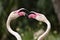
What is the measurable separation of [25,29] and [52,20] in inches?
21.8

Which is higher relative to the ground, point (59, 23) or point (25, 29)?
point (59, 23)

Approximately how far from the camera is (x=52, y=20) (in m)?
5.23

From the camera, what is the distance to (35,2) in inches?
208

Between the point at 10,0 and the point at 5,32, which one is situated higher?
the point at 10,0

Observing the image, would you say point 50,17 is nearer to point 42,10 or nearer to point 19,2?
point 42,10

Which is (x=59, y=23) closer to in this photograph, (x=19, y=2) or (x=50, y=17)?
(x=50, y=17)

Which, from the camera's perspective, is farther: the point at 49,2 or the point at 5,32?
the point at 49,2

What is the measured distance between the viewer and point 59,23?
5348mm

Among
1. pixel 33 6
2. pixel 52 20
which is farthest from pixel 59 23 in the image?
pixel 33 6

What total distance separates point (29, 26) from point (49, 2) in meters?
0.55

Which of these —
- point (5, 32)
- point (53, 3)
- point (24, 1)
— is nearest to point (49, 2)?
point (53, 3)

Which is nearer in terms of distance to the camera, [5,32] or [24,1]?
[5,32]

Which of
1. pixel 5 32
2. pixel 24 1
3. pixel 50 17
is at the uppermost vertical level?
pixel 24 1

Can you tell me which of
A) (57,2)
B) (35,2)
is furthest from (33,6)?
(57,2)
